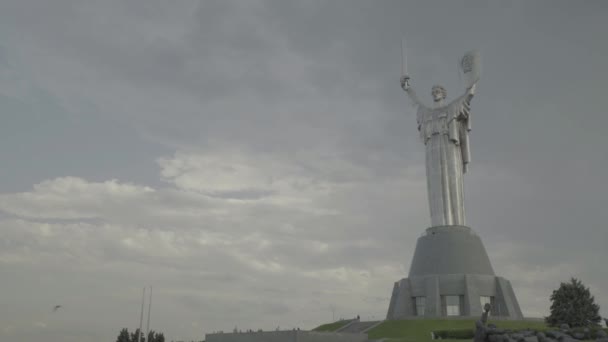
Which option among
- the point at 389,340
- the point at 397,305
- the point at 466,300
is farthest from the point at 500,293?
the point at 389,340

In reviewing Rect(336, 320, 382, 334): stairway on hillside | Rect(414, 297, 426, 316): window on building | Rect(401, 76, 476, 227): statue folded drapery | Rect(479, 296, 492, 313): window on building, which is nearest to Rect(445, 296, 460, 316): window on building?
Rect(479, 296, 492, 313): window on building

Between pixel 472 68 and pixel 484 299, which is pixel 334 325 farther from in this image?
pixel 472 68

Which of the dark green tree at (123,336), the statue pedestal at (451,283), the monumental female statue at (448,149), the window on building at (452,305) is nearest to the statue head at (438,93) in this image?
the monumental female statue at (448,149)

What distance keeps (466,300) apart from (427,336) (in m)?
7.96

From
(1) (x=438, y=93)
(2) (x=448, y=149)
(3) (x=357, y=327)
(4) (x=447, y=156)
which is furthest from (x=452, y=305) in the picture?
(1) (x=438, y=93)

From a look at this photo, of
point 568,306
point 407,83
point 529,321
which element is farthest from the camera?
point 407,83

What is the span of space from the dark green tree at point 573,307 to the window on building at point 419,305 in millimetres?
10660

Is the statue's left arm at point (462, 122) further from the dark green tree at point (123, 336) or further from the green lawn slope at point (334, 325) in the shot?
the dark green tree at point (123, 336)

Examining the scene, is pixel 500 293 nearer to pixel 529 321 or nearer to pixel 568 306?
pixel 529 321

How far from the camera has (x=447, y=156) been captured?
49.7 m

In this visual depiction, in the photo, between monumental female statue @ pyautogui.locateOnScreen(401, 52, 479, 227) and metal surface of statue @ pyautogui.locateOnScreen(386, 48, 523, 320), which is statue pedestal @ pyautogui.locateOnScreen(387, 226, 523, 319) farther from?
monumental female statue @ pyautogui.locateOnScreen(401, 52, 479, 227)

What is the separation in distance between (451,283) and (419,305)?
11.3 feet

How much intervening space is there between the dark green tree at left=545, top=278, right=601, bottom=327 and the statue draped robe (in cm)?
1306

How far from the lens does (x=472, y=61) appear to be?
4875 cm
